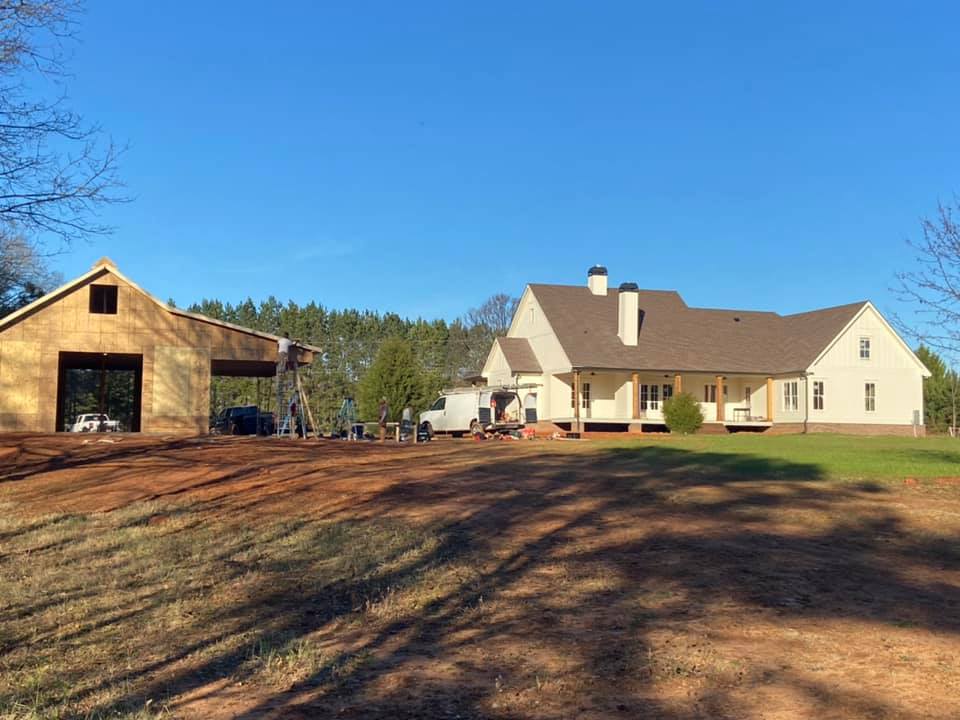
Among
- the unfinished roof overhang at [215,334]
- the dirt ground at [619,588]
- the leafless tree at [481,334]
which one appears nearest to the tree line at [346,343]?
the leafless tree at [481,334]

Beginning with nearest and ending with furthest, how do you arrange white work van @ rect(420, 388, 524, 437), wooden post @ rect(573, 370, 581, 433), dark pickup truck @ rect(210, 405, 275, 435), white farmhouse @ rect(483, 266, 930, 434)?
white work van @ rect(420, 388, 524, 437)
dark pickup truck @ rect(210, 405, 275, 435)
wooden post @ rect(573, 370, 581, 433)
white farmhouse @ rect(483, 266, 930, 434)

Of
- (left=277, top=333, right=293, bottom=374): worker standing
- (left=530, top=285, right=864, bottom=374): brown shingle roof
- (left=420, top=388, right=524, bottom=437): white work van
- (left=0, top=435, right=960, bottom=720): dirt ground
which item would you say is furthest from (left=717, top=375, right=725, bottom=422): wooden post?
(left=0, top=435, right=960, bottom=720): dirt ground

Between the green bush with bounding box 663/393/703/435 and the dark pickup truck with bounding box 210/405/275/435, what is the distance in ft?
51.7

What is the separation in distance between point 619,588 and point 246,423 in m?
32.0

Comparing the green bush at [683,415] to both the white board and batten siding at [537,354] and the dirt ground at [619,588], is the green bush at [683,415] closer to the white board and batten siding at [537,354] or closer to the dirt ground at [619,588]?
the white board and batten siding at [537,354]

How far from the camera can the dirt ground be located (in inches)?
232

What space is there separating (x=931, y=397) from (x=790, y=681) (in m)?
61.9

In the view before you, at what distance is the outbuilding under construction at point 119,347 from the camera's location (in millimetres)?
28938

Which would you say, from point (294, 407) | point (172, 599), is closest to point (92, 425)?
point (294, 407)

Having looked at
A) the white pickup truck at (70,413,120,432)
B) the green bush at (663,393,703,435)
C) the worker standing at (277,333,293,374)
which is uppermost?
the worker standing at (277,333,293,374)

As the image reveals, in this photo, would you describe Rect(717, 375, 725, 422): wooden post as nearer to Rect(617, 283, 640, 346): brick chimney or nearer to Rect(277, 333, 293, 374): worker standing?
Rect(617, 283, 640, 346): brick chimney

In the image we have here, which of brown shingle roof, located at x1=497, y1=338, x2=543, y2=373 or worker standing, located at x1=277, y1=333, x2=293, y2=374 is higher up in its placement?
brown shingle roof, located at x1=497, y1=338, x2=543, y2=373

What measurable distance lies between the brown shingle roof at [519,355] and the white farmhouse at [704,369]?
0.17ft

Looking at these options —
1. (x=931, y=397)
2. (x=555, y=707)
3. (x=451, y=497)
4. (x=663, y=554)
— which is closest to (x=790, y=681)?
(x=555, y=707)
